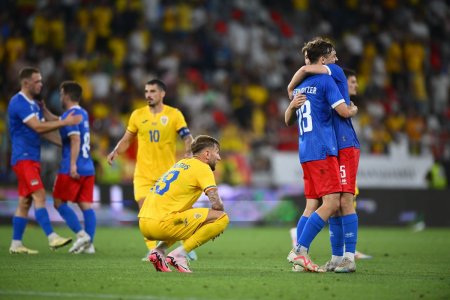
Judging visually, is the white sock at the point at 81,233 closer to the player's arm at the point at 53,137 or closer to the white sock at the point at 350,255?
the player's arm at the point at 53,137

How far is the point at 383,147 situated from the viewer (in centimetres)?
2330

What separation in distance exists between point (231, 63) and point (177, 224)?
54.1 ft

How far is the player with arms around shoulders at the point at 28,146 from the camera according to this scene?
41.7ft

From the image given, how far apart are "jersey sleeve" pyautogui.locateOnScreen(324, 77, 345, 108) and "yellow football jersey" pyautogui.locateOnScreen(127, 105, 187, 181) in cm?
314

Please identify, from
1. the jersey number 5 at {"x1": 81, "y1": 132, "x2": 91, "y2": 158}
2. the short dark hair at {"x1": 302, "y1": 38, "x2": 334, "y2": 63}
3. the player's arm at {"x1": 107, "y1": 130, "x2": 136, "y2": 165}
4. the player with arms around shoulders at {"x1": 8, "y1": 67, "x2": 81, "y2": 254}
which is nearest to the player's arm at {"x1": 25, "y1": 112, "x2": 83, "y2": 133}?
the player with arms around shoulders at {"x1": 8, "y1": 67, "x2": 81, "y2": 254}

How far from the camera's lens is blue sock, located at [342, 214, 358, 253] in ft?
31.9

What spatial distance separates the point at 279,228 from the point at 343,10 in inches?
420

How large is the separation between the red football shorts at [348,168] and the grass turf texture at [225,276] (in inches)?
37.2

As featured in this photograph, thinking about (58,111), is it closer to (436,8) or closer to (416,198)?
(416,198)

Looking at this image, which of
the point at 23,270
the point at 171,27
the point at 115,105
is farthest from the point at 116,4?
the point at 23,270

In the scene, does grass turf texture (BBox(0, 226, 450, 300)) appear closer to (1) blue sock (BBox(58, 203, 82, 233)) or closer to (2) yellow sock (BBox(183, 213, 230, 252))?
(2) yellow sock (BBox(183, 213, 230, 252))

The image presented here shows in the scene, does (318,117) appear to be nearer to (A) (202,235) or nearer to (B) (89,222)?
(A) (202,235)

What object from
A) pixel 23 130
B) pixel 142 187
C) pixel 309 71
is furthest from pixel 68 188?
pixel 309 71

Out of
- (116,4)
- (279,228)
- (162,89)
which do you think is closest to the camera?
(162,89)
